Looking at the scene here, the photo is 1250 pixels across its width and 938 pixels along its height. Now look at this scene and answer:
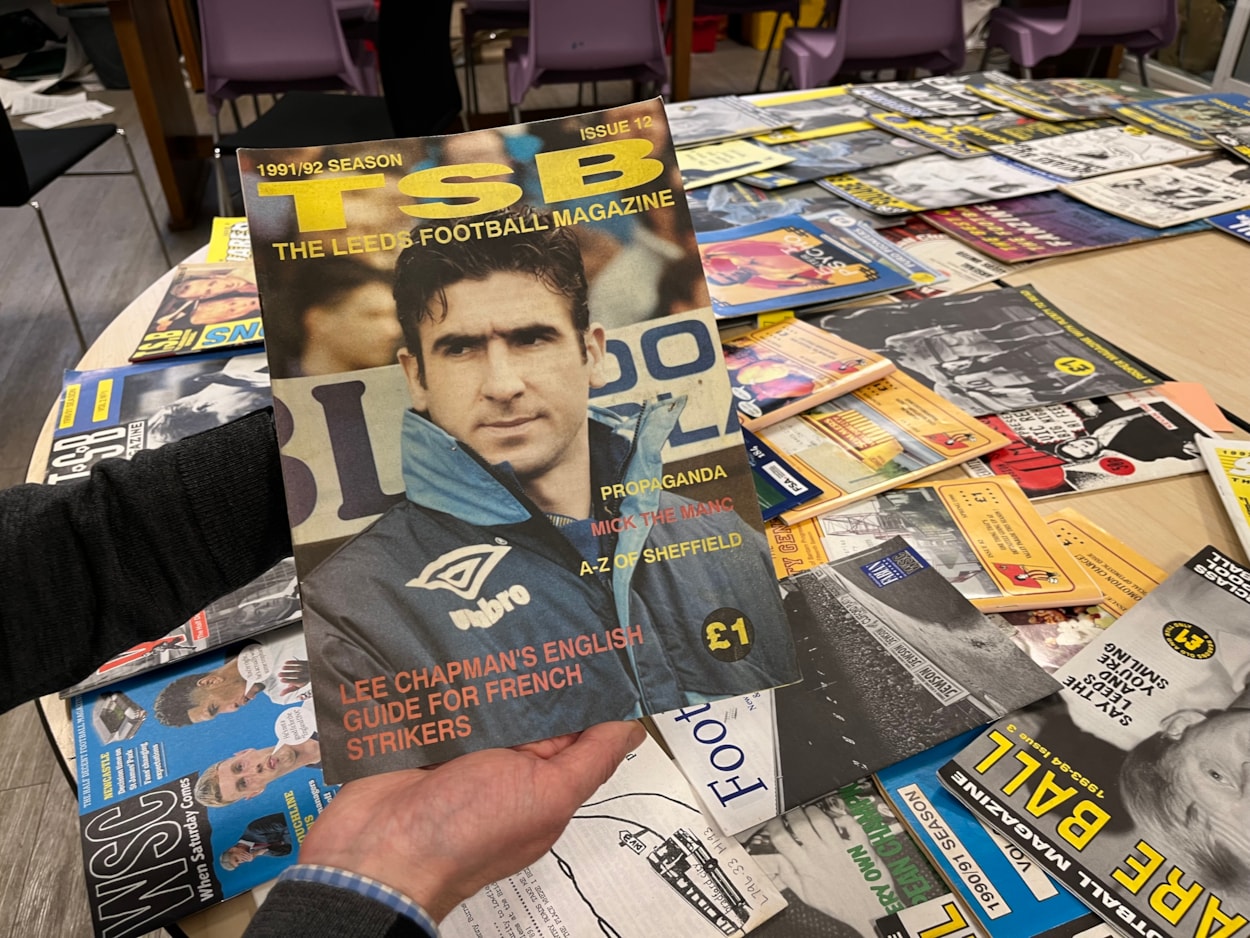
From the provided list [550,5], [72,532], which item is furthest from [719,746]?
[550,5]

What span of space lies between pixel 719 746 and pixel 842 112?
1307mm

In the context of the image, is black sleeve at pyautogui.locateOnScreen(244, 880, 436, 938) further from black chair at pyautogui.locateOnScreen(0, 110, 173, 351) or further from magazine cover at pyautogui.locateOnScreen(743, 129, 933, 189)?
black chair at pyautogui.locateOnScreen(0, 110, 173, 351)

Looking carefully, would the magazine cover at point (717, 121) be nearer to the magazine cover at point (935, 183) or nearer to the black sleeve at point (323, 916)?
the magazine cover at point (935, 183)

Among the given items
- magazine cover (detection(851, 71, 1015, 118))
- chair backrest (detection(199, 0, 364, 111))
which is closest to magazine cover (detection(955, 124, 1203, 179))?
magazine cover (detection(851, 71, 1015, 118))

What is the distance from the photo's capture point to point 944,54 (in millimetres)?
2578

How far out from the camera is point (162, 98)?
2688 mm

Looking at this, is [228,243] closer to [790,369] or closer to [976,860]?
[790,369]

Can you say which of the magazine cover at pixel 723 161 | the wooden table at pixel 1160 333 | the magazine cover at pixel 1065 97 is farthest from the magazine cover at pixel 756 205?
the magazine cover at pixel 1065 97

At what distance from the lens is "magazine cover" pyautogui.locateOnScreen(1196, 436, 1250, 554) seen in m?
0.74

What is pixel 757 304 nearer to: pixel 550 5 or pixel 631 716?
pixel 631 716

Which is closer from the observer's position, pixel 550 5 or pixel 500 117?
pixel 550 5

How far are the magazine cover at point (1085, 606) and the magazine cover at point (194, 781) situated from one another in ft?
1.67

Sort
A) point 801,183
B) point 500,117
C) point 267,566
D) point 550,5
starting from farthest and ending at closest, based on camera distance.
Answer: point 500,117
point 550,5
point 801,183
point 267,566

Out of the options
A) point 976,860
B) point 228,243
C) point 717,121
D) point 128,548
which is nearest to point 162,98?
point 228,243
